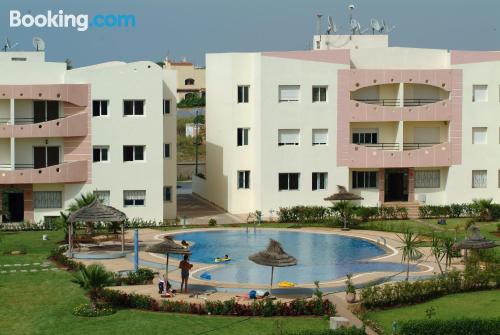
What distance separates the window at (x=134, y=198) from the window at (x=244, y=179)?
698 centimetres

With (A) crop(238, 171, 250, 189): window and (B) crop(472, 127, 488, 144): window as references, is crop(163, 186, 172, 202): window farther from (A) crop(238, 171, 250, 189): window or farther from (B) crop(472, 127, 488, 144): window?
(B) crop(472, 127, 488, 144): window

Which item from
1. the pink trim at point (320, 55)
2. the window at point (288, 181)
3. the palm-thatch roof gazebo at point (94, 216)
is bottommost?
the palm-thatch roof gazebo at point (94, 216)

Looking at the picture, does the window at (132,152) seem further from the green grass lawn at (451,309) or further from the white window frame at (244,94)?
the green grass lawn at (451,309)

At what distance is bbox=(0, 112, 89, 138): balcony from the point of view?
5056 centimetres

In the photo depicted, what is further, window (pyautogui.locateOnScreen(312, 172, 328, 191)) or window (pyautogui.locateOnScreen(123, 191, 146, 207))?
window (pyautogui.locateOnScreen(312, 172, 328, 191))

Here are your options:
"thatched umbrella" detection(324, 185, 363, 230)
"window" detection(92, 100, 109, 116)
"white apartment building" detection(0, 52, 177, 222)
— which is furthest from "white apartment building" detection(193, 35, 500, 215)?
"window" detection(92, 100, 109, 116)

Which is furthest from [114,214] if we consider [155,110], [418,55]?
[418,55]

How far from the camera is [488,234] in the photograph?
4725 cm

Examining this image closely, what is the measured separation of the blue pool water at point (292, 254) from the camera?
36844 millimetres

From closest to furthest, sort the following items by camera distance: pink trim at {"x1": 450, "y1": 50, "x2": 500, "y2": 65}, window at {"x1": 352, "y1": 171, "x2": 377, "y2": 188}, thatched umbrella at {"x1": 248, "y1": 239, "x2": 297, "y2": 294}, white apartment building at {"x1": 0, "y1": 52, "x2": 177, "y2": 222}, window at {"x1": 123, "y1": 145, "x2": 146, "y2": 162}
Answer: thatched umbrella at {"x1": 248, "y1": 239, "x2": 297, "y2": 294} < white apartment building at {"x1": 0, "y1": 52, "x2": 177, "y2": 222} < window at {"x1": 123, "y1": 145, "x2": 146, "y2": 162} < pink trim at {"x1": 450, "y1": 50, "x2": 500, "y2": 65} < window at {"x1": 352, "y1": 171, "x2": 377, "y2": 188}

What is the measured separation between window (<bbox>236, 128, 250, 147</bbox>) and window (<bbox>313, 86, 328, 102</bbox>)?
4.64 metres

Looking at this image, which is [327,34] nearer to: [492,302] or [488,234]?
[488,234]

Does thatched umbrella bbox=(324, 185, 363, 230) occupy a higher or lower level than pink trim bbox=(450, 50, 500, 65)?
lower

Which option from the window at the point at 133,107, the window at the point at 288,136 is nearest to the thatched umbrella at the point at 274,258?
the window at the point at 133,107
